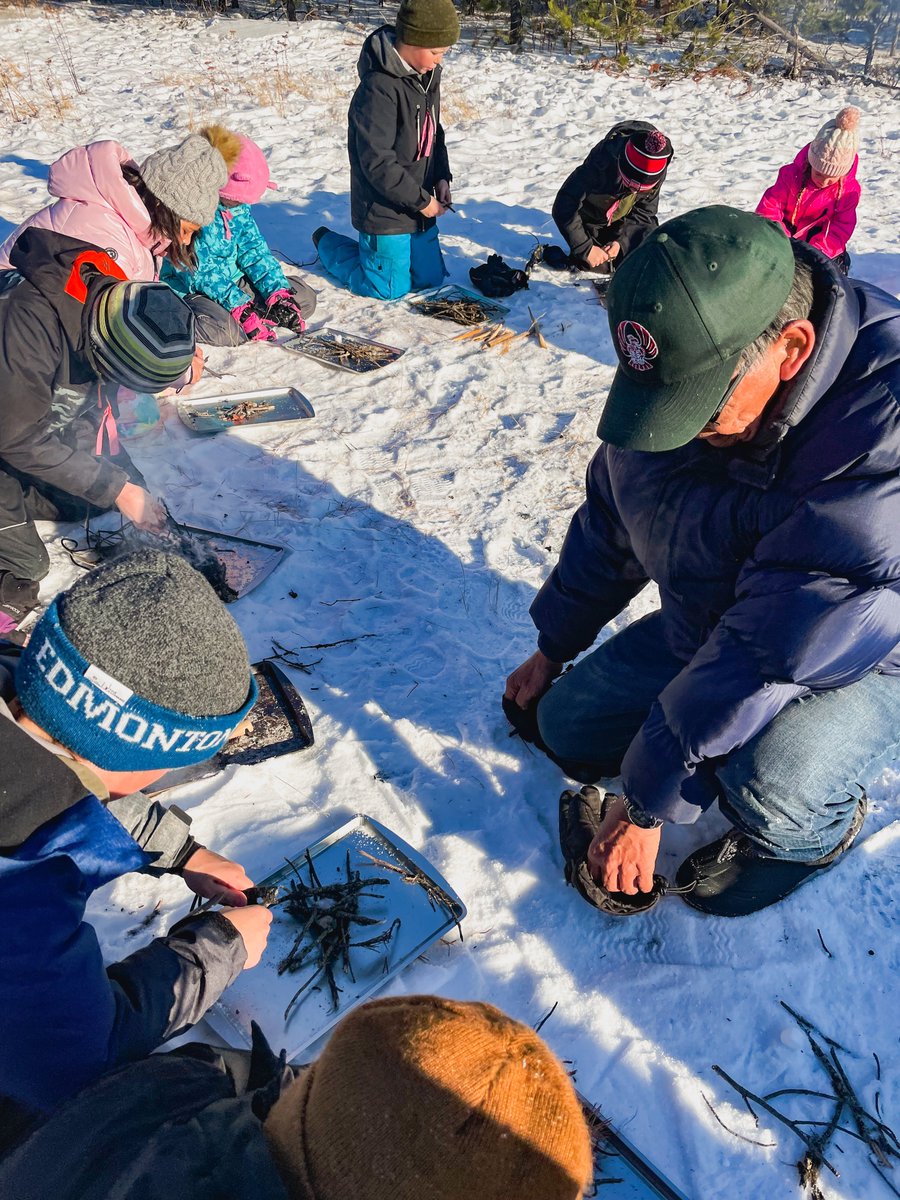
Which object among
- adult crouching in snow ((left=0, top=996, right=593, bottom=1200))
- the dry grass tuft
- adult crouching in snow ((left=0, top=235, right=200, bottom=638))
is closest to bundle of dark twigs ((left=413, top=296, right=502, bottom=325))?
adult crouching in snow ((left=0, top=235, right=200, bottom=638))

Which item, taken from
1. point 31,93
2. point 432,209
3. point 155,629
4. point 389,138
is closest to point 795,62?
point 432,209

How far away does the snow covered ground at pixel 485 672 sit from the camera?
1994 millimetres

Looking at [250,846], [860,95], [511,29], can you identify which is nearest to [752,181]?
[860,95]

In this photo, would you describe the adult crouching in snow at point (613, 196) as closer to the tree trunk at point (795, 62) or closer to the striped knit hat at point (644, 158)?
the striped knit hat at point (644, 158)

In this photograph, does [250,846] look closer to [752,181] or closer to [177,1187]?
[177,1187]

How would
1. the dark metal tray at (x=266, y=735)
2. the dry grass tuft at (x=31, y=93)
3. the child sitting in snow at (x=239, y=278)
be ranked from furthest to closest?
the dry grass tuft at (x=31, y=93) → the child sitting in snow at (x=239, y=278) → the dark metal tray at (x=266, y=735)

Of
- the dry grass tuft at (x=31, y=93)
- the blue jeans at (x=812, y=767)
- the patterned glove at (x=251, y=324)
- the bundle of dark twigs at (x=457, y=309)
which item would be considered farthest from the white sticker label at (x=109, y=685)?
the dry grass tuft at (x=31, y=93)

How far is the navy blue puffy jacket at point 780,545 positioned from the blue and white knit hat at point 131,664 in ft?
3.45

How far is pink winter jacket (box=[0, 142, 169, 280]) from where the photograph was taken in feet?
10.8

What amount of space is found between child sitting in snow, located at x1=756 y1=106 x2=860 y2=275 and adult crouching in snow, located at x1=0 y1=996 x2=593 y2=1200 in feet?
16.2

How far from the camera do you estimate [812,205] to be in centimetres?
496

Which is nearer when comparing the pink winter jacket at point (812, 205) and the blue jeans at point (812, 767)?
the blue jeans at point (812, 767)

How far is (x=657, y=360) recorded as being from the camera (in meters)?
1.60

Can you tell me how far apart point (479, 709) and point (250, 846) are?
2.84 feet
